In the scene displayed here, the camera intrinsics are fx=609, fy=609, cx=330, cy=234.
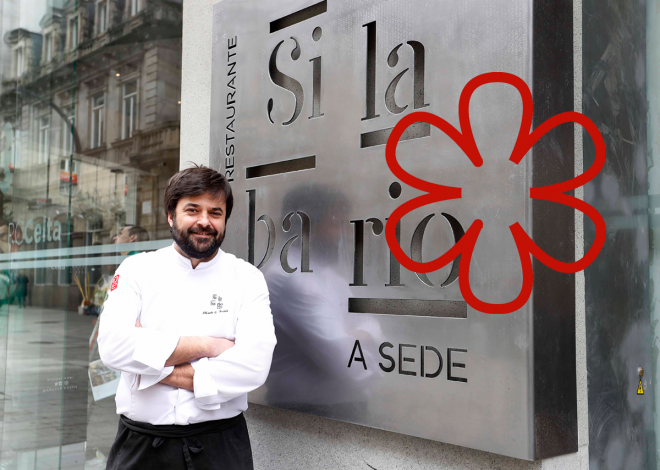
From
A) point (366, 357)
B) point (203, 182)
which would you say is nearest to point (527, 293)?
point (366, 357)

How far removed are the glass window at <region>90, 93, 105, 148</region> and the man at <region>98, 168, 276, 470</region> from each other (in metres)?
2.99

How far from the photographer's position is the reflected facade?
4.90 meters

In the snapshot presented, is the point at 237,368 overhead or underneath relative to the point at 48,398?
overhead

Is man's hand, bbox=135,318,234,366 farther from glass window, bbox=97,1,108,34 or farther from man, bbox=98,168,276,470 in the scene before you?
glass window, bbox=97,1,108,34

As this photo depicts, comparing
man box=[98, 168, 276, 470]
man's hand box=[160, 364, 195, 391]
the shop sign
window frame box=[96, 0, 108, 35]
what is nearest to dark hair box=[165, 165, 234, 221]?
man box=[98, 168, 276, 470]

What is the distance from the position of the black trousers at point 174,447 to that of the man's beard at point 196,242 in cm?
74

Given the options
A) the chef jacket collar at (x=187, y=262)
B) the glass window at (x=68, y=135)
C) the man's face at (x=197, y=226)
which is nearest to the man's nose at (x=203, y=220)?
the man's face at (x=197, y=226)

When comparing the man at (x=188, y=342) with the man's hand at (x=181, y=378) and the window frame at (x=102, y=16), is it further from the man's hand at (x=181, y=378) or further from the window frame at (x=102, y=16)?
the window frame at (x=102, y=16)

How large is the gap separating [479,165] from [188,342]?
4.53 feet

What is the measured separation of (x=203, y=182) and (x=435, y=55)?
113cm

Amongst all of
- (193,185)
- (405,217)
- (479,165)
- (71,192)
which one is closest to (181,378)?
(193,185)

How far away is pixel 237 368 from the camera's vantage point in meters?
2.48

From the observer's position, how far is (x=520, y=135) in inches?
88.5

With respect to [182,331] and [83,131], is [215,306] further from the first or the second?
[83,131]
